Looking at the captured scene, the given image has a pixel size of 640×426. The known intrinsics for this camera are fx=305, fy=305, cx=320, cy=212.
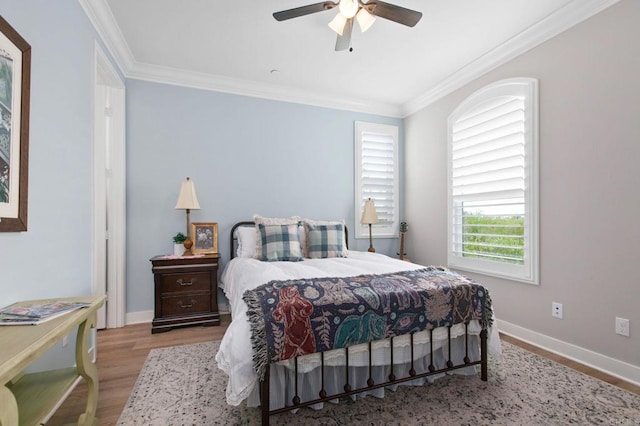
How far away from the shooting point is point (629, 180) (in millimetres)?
2143

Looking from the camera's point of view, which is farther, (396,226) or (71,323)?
(396,226)

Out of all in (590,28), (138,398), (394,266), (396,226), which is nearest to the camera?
(138,398)

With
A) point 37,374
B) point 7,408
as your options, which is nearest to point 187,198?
point 37,374

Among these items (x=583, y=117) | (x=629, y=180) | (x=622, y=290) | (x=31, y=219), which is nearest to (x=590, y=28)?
(x=583, y=117)

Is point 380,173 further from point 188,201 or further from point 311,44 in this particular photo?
Result: point 188,201

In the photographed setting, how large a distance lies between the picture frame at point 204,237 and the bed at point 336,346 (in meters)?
1.30

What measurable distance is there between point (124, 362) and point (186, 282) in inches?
34.8

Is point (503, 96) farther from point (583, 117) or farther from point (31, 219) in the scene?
point (31, 219)

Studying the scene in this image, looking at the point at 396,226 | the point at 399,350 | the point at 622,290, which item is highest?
the point at 396,226

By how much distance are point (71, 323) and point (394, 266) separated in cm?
213

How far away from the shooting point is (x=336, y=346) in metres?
1.67

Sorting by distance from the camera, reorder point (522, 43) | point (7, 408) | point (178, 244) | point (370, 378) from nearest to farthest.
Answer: point (7, 408), point (370, 378), point (522, 43), point (178, 244)

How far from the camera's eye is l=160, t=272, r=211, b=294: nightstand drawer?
3.08 m

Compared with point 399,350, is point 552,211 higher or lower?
higher
